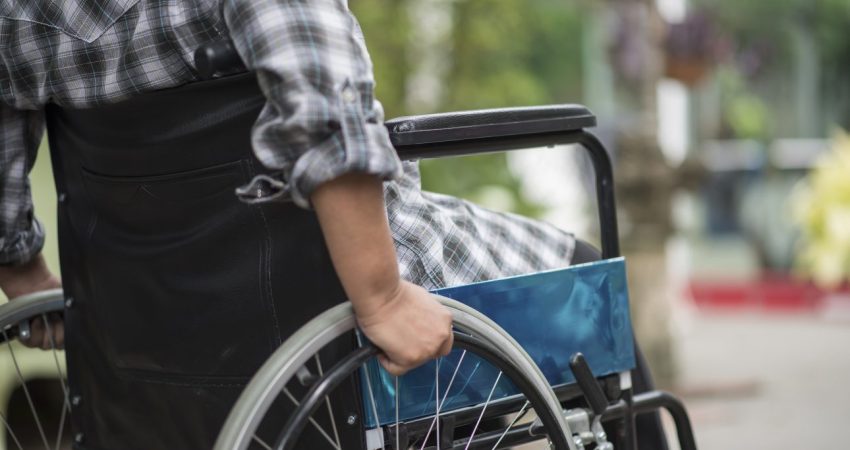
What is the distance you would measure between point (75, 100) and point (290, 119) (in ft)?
1.50

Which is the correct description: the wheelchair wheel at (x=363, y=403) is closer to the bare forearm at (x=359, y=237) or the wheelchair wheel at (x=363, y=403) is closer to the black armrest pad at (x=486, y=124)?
the bare forearm at (x=359, y=237)

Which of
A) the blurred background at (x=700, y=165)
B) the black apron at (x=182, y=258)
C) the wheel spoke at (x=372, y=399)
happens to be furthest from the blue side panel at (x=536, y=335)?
the blurred background at (x=700, y=165)

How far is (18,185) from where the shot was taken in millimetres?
1838

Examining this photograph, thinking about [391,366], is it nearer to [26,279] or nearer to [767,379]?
[26,279]

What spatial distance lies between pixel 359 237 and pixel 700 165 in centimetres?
400

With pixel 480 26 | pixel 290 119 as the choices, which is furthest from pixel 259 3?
pixel 480 26

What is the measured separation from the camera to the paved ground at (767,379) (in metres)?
4.28

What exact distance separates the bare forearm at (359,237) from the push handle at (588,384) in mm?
499

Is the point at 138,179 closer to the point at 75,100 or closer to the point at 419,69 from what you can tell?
the point at 75,100

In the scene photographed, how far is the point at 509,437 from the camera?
169 cm

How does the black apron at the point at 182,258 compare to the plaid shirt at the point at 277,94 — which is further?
the black apron at the point at 182,258

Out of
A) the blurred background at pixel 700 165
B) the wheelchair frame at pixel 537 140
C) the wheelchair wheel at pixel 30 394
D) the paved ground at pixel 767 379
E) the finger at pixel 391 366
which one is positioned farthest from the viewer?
the blurred background at pixel 700 165

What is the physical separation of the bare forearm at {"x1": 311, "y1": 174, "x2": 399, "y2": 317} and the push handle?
0.50 metres

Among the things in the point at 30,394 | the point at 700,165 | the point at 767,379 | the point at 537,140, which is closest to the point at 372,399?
the point at 537,140
